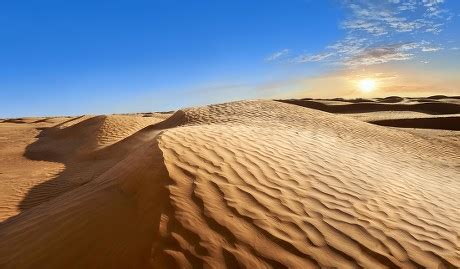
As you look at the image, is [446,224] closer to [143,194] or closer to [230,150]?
[230,150]

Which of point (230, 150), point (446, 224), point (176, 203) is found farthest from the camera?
point (230, 150)

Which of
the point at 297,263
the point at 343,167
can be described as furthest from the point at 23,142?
the point at 297,263

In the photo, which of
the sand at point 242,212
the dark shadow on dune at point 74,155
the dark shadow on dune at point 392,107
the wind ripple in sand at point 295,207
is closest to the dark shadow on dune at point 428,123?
the dark shadow on dune at point 392,107

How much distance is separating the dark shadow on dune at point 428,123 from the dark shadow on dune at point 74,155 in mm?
11089

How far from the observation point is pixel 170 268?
8.80 feet

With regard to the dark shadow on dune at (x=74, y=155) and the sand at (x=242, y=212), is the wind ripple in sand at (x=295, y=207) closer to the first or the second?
the sand at (x=242, y=212)

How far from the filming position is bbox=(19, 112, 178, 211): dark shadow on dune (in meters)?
7.45

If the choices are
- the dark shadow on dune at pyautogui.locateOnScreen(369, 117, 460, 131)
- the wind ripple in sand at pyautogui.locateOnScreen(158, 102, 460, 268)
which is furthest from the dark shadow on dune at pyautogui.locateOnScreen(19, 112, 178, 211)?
the dark shadow on dune at pyautogui.locateOnScreen(369, 117, 460, 131)

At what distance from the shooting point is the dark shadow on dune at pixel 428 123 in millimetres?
16148

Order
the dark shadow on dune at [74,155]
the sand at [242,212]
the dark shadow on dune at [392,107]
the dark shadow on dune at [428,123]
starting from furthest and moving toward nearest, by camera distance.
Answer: the dark shadow on dune at [392,107] < the dark shadow on dune at [428,123] < the dark shadow on dune at [74,155] < the sand at [242,212]

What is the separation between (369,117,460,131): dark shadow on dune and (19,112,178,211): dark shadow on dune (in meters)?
11.1

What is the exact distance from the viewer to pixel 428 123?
647 inches

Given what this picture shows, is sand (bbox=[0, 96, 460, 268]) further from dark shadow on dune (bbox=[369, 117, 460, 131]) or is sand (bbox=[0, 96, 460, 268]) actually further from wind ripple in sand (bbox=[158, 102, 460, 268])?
dark shadow on dune (bbox=[369, 117, 460, 131])

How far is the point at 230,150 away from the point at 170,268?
2825mm
